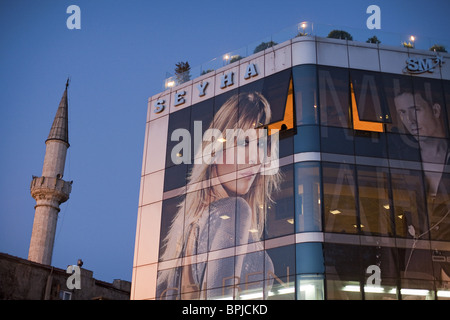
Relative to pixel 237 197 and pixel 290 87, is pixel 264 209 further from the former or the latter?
pixel 290 87

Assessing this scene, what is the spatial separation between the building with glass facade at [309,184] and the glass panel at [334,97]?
0.18 ft

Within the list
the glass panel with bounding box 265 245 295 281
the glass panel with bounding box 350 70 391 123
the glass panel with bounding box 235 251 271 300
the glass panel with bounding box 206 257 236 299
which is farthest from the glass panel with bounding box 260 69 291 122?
the glass panel with bounding box 206 257 236 299

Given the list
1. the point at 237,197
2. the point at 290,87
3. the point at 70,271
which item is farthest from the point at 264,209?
the point at 70,271

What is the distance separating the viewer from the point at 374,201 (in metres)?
29.2

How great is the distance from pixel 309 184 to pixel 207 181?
627 centimetres

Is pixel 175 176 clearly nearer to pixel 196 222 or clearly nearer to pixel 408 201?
pixel 196 222

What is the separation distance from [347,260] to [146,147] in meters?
14.9

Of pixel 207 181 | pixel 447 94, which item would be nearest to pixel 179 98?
pixel 207 181

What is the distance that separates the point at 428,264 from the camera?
28438 mm

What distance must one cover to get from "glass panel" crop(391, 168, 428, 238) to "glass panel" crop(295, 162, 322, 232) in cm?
377

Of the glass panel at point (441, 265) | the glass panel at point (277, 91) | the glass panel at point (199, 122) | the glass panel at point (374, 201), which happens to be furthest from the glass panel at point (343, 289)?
the glass panel at point (199, 122)

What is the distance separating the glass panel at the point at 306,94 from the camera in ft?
99.5
